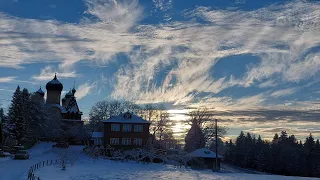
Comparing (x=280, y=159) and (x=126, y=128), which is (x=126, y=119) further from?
(x=280, y=159)

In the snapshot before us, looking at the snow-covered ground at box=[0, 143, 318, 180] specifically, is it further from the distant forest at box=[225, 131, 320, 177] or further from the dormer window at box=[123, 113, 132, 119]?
the distant forest at box=[225, 131, 320, 177]

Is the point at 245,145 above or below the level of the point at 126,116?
below

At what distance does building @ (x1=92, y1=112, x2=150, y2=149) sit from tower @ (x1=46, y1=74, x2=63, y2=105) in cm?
3566

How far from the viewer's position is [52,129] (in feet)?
267

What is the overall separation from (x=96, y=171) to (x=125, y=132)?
2495 cm

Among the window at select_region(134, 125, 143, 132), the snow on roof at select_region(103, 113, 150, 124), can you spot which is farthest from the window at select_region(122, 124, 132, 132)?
the window at select_region(134, 125, 143, 132)

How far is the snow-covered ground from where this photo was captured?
116ft

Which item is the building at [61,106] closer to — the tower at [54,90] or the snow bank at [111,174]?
the tower at [54,90]

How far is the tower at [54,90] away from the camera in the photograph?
96.4m

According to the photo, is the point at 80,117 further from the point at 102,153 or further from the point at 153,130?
the point at 102,153

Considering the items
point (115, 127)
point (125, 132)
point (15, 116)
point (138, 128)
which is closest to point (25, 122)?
point (15, 116)

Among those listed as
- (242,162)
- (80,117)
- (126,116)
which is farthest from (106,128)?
(242,162)

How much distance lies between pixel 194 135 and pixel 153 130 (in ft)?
36.3

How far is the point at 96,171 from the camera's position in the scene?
42.1 metres
